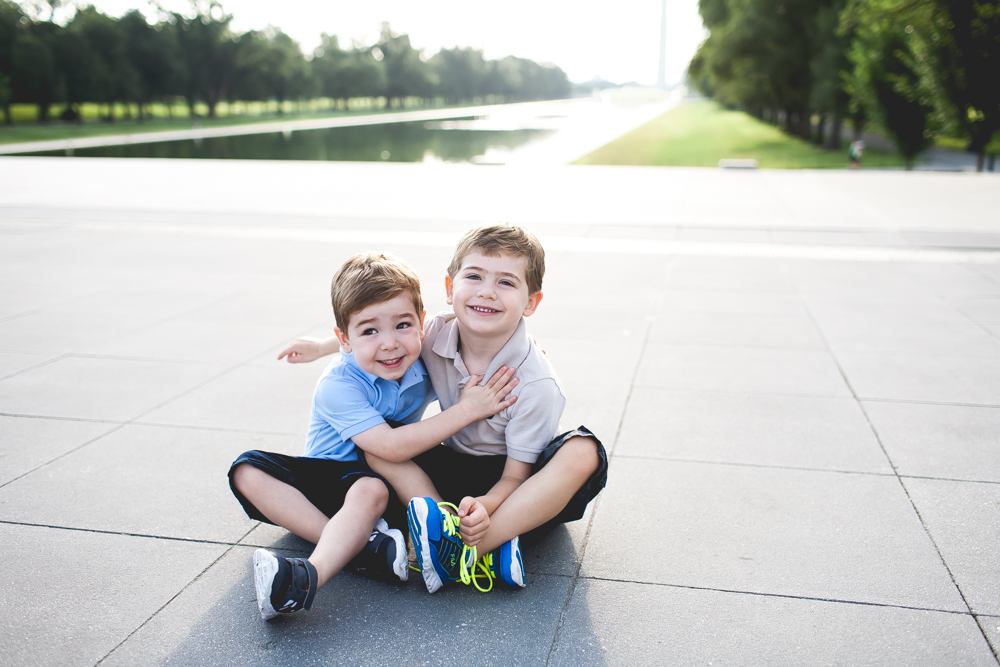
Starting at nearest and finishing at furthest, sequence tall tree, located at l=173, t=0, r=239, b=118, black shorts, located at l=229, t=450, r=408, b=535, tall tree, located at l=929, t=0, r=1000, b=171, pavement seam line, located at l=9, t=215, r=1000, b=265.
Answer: black shorts, located at l=229, t=450, r=408, b=535
pavement seam line, located at l=9, t=215, r=1000, b=265
tall tree, located at l=929, t=0, r=1000, b=171
tall tree, located at l=173, t=0, r=239, b=118

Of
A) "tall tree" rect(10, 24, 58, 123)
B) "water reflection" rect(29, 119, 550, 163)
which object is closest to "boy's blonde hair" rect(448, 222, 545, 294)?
"water reflection" rect(29, 119, 550, 163)

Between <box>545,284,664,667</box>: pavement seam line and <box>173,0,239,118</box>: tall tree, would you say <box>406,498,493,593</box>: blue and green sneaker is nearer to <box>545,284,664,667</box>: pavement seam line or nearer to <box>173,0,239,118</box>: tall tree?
<box>545,284,664,667</box>: pavement seam line

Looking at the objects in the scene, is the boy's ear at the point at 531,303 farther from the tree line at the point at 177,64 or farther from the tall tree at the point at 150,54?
the tall tree at the point at 150,54

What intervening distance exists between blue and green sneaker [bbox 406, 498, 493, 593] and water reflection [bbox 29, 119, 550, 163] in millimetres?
19502

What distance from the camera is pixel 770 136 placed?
1697 inches

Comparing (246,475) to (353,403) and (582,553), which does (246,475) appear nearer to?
(353,403)

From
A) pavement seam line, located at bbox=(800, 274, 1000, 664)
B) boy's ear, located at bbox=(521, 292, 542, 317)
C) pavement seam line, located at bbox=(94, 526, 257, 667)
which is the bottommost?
pavement seam line, located at bbox=(800, 274, 1000, 664)

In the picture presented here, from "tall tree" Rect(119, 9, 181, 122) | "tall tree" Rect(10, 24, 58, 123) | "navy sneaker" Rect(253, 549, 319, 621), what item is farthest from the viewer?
Answer: "tall tree" Rect(119, 9, 181, 122)

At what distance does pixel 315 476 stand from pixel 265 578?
1.75 ft

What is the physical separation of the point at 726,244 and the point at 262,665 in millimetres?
7880

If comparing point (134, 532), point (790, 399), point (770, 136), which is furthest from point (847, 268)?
point (770, 136)

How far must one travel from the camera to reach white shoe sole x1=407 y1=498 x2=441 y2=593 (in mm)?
2301

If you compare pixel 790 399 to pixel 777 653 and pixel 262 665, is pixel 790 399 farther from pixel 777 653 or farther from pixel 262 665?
pixel 262 665

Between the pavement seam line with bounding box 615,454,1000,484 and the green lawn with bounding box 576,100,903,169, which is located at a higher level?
the green lawn with bounding box 576,100,903,169
